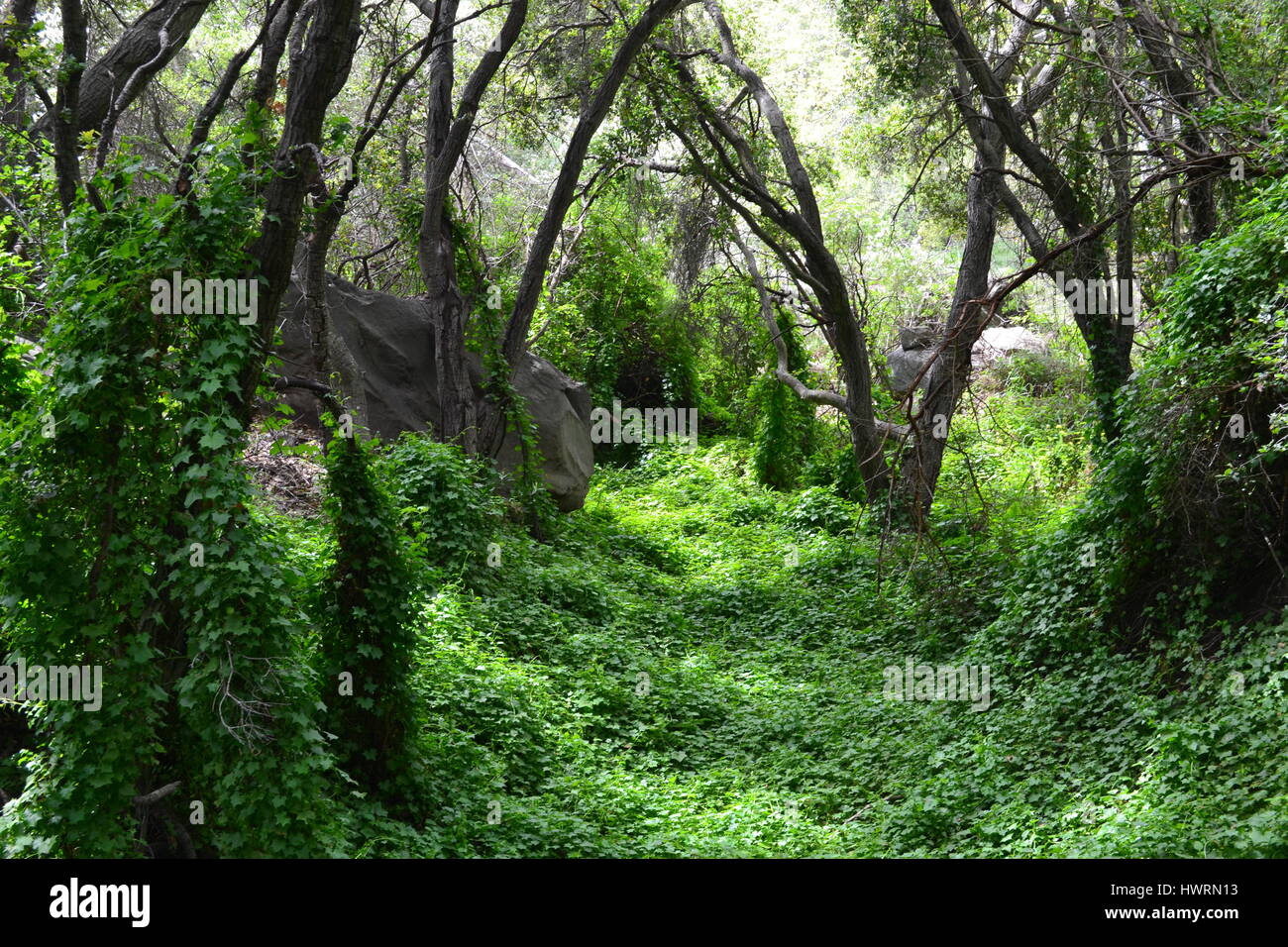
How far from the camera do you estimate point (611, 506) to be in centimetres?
1592

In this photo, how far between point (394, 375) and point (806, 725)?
268 inches

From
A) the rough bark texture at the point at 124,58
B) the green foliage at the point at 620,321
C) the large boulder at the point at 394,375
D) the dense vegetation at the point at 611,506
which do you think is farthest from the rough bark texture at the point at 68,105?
the green foliage at the point at 620,321

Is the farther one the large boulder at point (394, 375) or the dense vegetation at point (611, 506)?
the large boulder at point (394, 375)

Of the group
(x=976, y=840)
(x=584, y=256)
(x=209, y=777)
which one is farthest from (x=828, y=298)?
(x=209, y=777)

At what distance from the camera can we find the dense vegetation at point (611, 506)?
4.66m

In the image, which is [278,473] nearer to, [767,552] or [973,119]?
[767,552]

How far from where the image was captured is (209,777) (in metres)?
4.80

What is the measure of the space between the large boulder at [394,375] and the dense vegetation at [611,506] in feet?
0.35

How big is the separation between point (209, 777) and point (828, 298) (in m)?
10.7

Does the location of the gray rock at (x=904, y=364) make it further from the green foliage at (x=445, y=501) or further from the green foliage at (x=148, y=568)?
the green foliage at (x=148, y=568)

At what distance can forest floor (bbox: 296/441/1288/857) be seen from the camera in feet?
19.4

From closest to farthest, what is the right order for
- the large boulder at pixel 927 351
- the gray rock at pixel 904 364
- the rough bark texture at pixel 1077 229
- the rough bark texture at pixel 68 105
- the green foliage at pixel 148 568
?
the green foliage at pixel 148 568, the rough bark texture at pixel 68 105, the rough bark texture at pixel 1077 229, the large boulder at pixel 927 351, the gray rock at pixel 904 364

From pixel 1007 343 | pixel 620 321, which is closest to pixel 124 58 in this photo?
pixel 620 321

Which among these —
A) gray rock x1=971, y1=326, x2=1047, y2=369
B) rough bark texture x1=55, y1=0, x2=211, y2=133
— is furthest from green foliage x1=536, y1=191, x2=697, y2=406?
rough bark texture x1=55, y1=0, x2=211, y2=133
